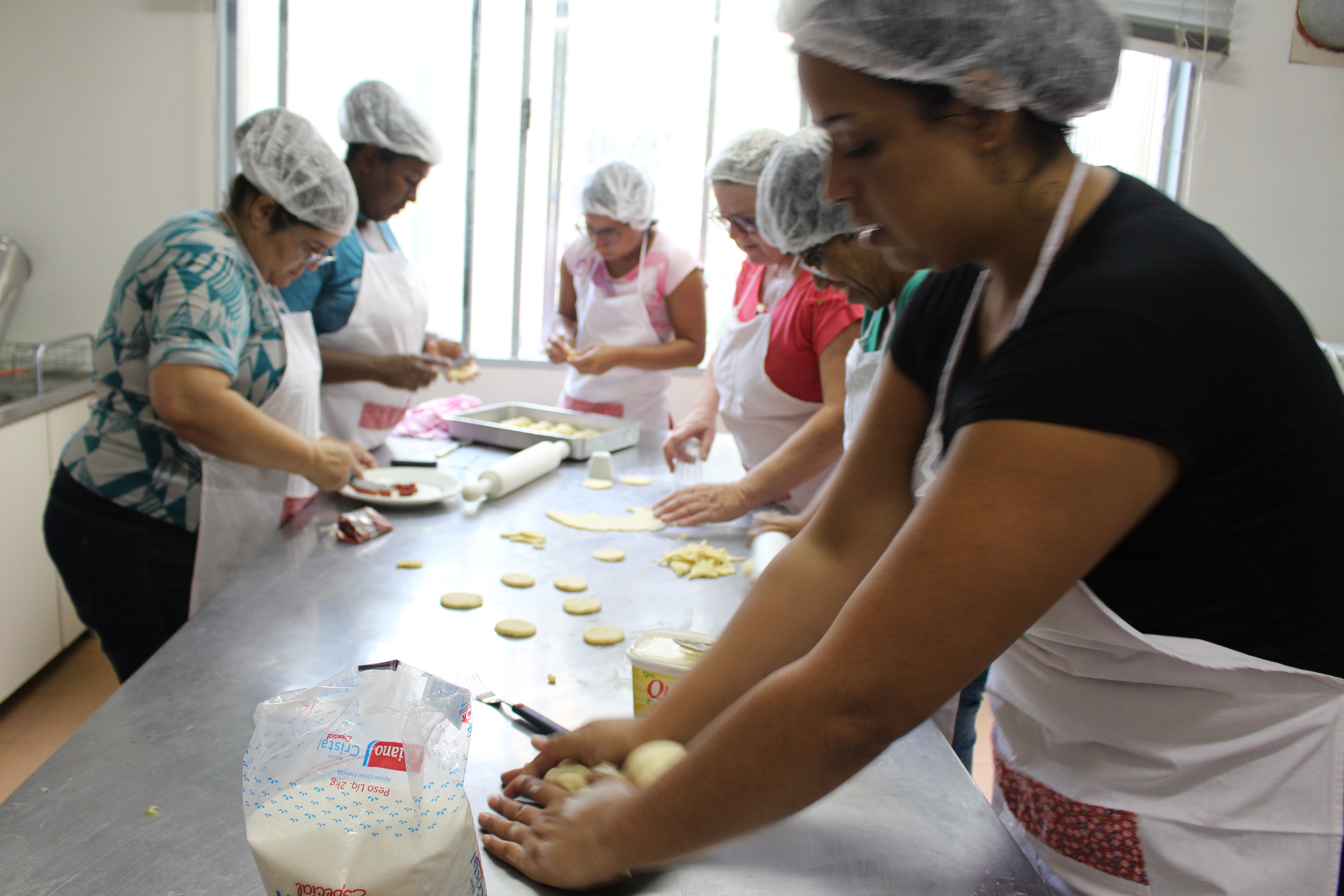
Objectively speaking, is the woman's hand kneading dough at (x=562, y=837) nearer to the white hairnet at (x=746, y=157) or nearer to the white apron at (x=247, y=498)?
the white apron at (x=247, y=498)

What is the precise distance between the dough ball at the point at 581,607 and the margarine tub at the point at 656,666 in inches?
15.3

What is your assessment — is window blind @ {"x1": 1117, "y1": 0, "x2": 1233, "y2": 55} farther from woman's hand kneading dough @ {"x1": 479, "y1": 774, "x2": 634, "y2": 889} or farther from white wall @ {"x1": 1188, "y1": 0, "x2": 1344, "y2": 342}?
woman's hand kneading dough @ {"x1": 479, "y1": 774, "x2": 634, "y2": 889}

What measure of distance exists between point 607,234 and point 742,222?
3.54 feet

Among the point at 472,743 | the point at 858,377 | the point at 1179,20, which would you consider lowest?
the point at 472,743

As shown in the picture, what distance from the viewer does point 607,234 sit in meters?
3.39

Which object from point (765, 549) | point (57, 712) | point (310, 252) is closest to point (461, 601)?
point (765, 549)

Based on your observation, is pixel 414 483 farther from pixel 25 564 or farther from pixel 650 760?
pixel 25 564

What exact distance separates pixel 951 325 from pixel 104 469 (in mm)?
1806

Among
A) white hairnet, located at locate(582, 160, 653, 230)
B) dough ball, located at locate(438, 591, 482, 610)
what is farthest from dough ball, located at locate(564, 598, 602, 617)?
A: white hairnet, located at locate(582, 160, 653, 230)

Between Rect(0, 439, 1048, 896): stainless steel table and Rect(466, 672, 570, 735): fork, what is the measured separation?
20 millimetres

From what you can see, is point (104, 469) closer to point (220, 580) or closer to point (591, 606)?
point (220, 580)

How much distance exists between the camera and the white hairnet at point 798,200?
1.82 m

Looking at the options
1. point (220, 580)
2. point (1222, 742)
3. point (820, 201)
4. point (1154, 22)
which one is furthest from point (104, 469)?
point (1154, 22)

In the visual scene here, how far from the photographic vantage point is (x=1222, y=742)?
849 millimetres
